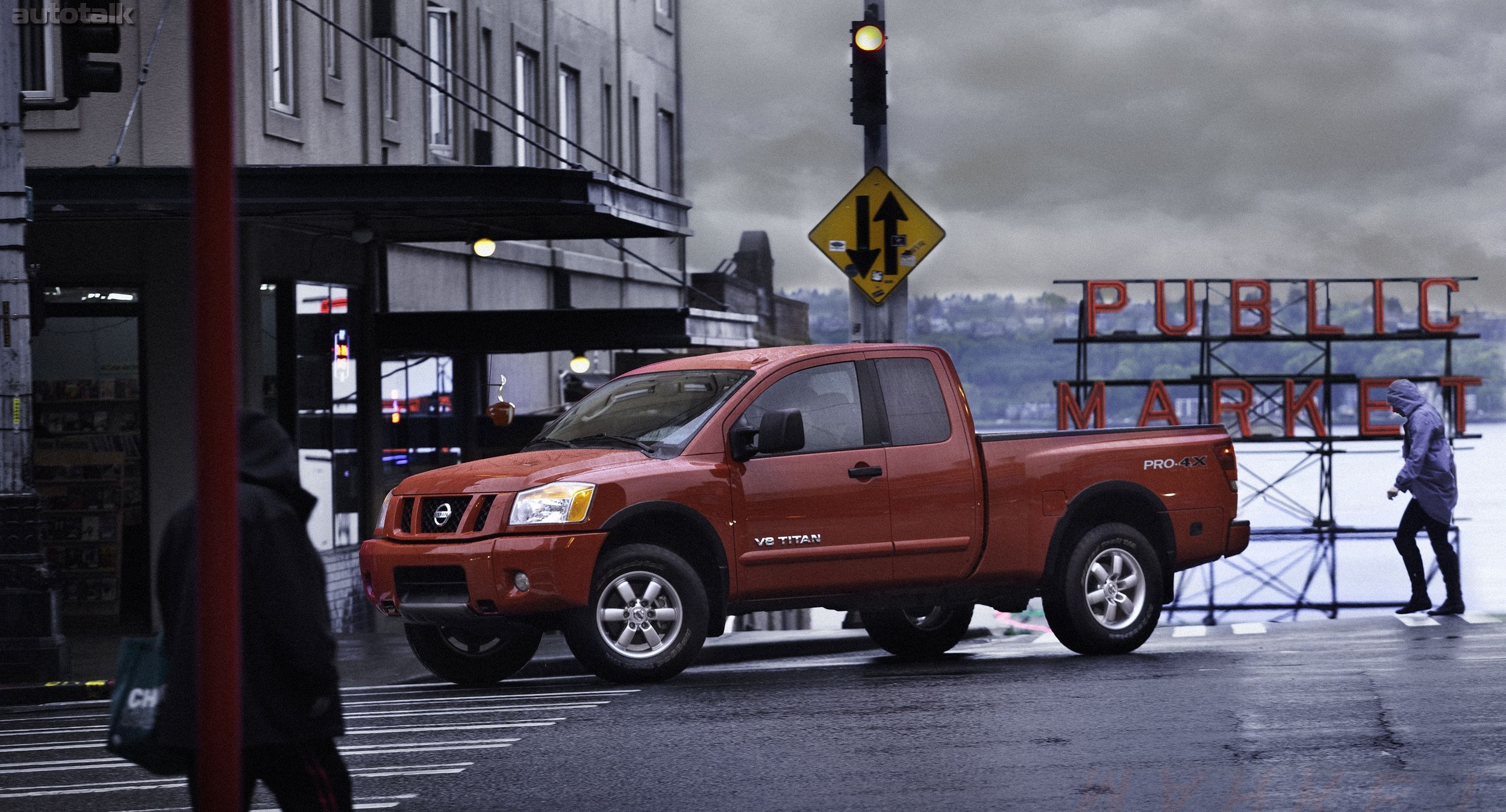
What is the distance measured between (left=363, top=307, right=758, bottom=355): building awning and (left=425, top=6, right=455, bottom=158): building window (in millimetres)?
2741

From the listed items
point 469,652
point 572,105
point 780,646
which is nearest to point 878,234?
point 780,646

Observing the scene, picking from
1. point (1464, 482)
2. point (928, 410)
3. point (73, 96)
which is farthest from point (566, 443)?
→ point (1464, 482)

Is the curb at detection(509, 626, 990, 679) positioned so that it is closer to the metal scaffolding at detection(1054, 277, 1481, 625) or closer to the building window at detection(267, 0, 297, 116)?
the building window at detection(267, 0, 297, 116)

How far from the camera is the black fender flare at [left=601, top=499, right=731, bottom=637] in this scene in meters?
10.6

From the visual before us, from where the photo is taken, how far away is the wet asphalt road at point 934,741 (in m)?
7.43

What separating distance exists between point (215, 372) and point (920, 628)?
10464mm

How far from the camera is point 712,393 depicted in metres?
11.6

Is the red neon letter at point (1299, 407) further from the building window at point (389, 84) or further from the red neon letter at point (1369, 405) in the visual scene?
the building window at point (389, 84)

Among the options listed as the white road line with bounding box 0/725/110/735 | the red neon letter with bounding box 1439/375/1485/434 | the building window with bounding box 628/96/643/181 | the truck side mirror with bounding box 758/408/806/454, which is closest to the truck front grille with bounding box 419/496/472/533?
the truck side mirror with bounding box 758/408/806/454

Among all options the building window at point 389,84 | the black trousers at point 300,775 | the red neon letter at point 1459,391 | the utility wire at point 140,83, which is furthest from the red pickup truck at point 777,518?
the red neon letter at point 1459,391

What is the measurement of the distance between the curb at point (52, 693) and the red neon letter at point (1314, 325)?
34175 mm

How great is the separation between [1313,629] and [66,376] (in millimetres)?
11016

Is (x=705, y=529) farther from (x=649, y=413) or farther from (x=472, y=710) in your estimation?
(x=472, y=710)

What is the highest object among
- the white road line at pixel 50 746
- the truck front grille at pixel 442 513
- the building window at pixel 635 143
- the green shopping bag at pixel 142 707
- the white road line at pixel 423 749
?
the building window at pixel 635 143
